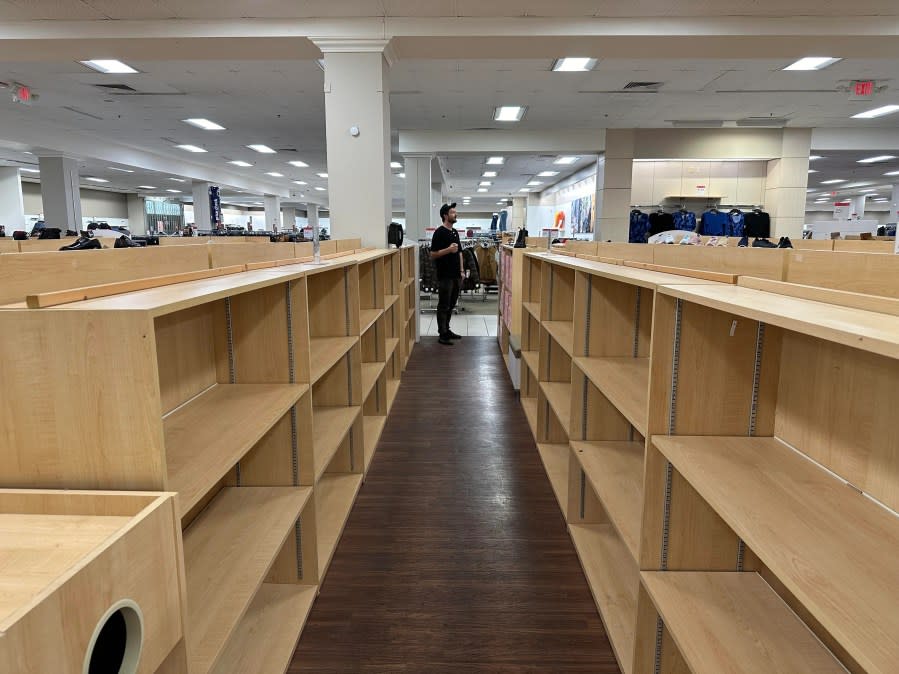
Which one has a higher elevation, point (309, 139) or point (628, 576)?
point (309, 139)

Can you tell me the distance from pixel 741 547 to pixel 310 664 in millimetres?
1588

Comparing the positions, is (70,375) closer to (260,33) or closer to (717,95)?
(260,33)

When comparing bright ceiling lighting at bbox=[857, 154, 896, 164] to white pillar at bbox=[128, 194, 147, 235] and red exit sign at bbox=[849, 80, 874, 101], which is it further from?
white pillar at bbox=[128, 194, 147, 235]

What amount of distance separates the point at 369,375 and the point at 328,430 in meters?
1.23

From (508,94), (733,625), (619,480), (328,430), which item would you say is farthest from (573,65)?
(733,625)

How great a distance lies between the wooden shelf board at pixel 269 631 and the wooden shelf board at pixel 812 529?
5.12 ft

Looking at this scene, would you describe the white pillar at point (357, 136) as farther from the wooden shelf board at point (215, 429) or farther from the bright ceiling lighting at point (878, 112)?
the bright ceiling lighting at point (878, 112)

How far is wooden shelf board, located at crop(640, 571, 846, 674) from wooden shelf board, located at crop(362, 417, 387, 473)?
2.49m

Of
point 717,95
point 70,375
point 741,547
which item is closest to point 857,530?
point 741,547

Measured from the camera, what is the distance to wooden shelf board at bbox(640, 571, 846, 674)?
5.03 feet

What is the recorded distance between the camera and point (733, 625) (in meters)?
1.66

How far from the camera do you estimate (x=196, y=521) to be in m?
2.23

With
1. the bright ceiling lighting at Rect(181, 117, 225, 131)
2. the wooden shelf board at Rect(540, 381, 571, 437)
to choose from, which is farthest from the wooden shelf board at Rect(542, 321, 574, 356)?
the bright ceiling lighting at Rect(181, 117, 225, 131)

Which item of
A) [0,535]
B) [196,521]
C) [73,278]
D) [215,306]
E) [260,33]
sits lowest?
[196,521]
